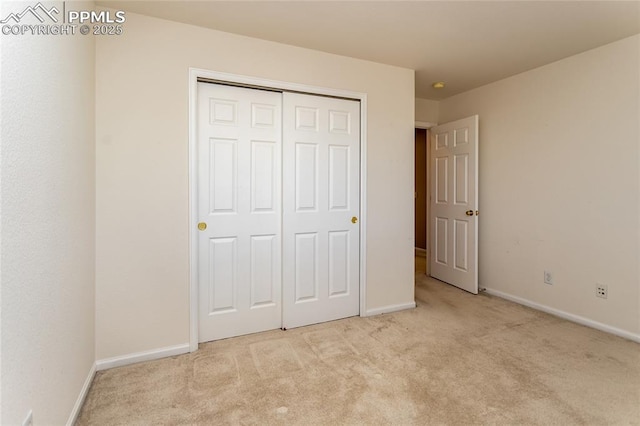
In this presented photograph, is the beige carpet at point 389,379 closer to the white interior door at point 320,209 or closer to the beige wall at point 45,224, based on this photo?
the white interior door at point 320,209

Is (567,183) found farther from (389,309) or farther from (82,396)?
(82,396)

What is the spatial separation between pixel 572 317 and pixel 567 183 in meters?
1.22

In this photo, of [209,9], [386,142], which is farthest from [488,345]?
[209,9]

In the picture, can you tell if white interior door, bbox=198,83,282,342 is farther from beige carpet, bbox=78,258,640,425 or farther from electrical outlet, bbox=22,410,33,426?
electrical outlet, bbox=22,410,33,426

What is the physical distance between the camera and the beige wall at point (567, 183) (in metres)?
2.48

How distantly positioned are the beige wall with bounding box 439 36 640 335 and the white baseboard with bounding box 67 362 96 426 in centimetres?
375

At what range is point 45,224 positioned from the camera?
125 cm

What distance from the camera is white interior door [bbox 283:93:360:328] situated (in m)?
2.66

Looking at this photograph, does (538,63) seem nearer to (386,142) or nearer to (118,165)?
(386,142)

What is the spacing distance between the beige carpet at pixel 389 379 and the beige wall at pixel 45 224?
463 millimetres

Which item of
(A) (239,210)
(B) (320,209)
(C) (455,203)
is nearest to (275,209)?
(A) (239,210)

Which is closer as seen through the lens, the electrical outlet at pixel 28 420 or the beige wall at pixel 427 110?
the electrical outlet at pixel 28 420

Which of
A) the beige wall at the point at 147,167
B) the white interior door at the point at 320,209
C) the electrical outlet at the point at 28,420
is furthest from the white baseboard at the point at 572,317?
the electrical outlet at the point at 28,420

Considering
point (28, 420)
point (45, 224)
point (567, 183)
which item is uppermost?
point (567, 183)
